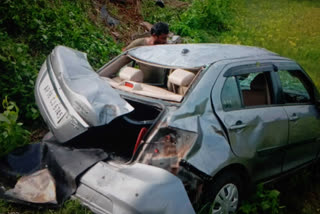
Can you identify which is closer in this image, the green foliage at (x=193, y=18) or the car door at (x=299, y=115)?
the car door at (x=299, y=115)

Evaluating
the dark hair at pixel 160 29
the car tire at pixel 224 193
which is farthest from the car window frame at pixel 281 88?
the dark hair at pixel 160 29

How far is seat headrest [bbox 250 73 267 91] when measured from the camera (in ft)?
15.1

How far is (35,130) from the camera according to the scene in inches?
226

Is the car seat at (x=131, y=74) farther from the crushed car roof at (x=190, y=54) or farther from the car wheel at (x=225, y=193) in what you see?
the car wheel at (x=225, y=193)

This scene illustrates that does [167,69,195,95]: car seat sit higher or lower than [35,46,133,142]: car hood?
higher

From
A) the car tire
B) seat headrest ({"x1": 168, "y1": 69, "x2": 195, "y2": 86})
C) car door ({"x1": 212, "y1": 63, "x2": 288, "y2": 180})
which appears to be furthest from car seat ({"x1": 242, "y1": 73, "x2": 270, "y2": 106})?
the car tire

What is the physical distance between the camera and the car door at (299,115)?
4578 millimetres

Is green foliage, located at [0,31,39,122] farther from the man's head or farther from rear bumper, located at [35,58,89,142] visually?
the man's head

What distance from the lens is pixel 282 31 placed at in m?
16.4

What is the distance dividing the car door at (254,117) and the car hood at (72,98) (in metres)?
0.98

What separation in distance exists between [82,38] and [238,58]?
Result: 4.82 metres

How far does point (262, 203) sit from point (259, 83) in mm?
1387

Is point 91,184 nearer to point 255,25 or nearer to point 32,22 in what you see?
point 32,22

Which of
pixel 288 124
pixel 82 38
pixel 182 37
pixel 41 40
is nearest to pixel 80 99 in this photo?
pixel 288 124
